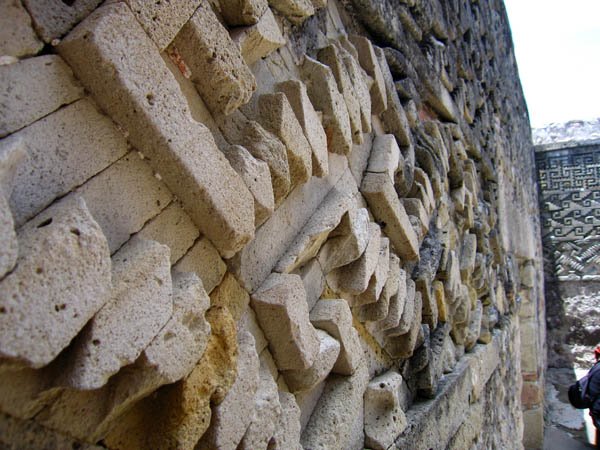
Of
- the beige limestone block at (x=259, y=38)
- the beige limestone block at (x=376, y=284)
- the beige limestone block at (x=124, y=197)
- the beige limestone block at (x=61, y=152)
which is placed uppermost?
the beige limestone block at (x=61, y=152)

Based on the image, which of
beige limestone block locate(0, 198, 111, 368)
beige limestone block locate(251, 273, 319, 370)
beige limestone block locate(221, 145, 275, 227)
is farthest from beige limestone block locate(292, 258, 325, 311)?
beige limestone block locate(0, 198, 111, 368)

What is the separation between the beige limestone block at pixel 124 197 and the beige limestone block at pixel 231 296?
18cm

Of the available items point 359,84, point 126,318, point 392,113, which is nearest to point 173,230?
point 126,318

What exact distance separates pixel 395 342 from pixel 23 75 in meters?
1.23

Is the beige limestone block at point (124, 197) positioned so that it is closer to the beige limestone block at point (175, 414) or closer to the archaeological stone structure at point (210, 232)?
the archaeological stone structure at point (210, 232)

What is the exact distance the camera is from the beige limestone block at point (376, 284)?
129cm

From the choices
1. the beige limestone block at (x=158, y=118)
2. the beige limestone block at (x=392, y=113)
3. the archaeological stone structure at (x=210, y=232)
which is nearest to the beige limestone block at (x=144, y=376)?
the archaeological stone structure at (x=210, y=232)

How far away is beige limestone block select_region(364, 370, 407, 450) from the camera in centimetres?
125

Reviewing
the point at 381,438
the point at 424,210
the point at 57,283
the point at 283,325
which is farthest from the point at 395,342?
the point at 57,283

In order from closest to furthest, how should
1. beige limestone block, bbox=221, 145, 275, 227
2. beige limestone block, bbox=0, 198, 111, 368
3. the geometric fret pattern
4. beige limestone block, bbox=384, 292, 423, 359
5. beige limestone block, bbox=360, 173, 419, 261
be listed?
beige limestone block, bbox=0, 198, 111, 368 → beige limestone block, bbox=221, 145, 275, 227 → beige limestone block, bbox=360, 173, 419, 261 → beige limestone block, bbox=384, 292, 423, 359 → the geometric fret pattern

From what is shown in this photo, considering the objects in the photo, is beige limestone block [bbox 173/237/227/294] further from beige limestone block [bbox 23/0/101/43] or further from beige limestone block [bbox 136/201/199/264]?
beige limestone block [bbox 23/0/101/43]

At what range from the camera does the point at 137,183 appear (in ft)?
2.30

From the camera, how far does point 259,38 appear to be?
932 millimetres

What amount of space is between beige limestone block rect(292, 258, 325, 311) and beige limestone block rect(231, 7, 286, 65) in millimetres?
411
